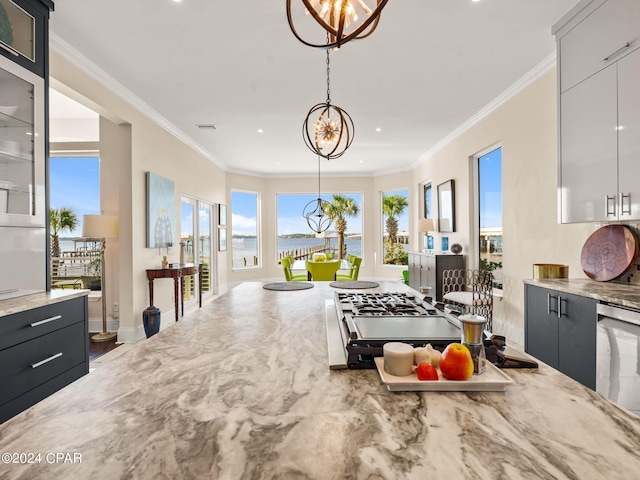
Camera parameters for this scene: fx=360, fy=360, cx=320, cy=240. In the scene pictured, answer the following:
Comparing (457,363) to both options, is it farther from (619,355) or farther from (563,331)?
(563,331)

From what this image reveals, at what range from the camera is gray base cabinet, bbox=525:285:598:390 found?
221cm

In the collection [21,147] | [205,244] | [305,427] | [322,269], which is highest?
[21,147]

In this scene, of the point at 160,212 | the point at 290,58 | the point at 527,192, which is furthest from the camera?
the point at 160,212

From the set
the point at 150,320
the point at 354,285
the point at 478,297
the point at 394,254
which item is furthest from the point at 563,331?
the point at 394,254

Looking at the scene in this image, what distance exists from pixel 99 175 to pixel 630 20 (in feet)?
17.6

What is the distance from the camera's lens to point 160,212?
15.6ft

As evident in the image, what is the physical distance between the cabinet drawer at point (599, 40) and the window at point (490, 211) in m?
1.88

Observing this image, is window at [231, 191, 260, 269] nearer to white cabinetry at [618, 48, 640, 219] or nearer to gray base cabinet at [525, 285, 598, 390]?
gray base cabinet at [525, 285, 598, 390]

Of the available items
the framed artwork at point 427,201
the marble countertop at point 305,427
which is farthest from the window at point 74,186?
the framed artwork at point 427,201

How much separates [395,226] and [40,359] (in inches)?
298

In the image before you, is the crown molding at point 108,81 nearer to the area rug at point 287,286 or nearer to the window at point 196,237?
the window at point 196,237

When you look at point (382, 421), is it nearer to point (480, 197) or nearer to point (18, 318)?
point (18, 318)

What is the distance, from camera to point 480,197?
512 centimetres

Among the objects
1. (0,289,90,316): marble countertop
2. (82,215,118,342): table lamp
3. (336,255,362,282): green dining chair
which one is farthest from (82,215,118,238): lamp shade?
(336,255,362,282): green dining chair
